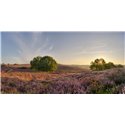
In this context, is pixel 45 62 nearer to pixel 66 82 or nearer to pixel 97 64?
pixel 66 82

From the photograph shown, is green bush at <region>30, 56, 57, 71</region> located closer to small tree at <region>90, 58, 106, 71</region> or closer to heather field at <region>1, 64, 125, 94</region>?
heather field at <region>1, 64, 125, 94</region>

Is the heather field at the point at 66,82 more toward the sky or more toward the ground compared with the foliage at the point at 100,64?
more toward the ground

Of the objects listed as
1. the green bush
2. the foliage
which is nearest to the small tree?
the foliage

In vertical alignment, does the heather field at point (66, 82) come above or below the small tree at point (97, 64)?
below

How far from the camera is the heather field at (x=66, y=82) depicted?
4211 mm

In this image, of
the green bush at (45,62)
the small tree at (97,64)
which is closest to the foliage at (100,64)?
the small tree at (97,64)

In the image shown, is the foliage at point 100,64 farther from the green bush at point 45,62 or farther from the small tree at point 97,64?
the green bush at point 45,62

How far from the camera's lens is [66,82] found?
423 centimetres

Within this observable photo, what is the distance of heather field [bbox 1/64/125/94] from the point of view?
13.8 feet

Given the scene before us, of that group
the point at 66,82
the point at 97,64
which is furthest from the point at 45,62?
the point at 97,64

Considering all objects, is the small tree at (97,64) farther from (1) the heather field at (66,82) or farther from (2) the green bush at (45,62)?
(2) the green bush at (45,62)

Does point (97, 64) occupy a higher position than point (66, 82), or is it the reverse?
point (97, 64)
